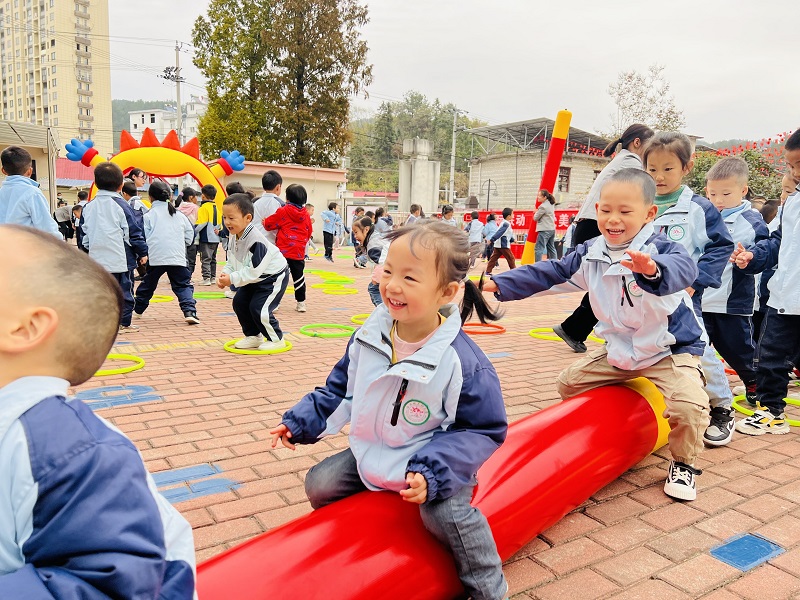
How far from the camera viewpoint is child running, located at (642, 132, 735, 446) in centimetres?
369

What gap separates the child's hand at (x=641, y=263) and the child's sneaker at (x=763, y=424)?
2049mm

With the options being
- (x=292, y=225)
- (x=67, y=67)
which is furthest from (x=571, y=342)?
(x=67, y=67)

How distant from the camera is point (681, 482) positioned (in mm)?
3061

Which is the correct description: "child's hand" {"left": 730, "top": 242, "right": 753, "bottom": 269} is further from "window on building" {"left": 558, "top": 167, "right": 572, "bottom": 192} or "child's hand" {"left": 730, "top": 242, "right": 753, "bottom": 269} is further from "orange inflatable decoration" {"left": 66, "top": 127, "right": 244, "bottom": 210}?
"window on building" {"left": 558, "top": 167, "right": 572, "bottom": 192}

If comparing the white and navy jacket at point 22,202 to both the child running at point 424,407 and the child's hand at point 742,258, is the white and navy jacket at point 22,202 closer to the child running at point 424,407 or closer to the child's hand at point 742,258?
the child running at point 424,407

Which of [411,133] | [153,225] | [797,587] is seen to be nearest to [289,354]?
[153,225]

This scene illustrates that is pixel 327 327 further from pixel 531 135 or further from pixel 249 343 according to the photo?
pixel 531 135

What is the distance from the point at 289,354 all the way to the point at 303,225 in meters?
2.75

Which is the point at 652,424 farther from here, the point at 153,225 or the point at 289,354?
the point at 153,225

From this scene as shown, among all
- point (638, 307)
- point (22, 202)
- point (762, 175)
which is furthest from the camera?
point (762, 175)

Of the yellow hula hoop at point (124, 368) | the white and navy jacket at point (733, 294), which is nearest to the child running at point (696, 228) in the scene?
the white and navy jacket at point (733, 294)

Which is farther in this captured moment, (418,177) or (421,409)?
(418,177)

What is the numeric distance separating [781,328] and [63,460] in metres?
4.43

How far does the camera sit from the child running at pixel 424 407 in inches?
76.0
